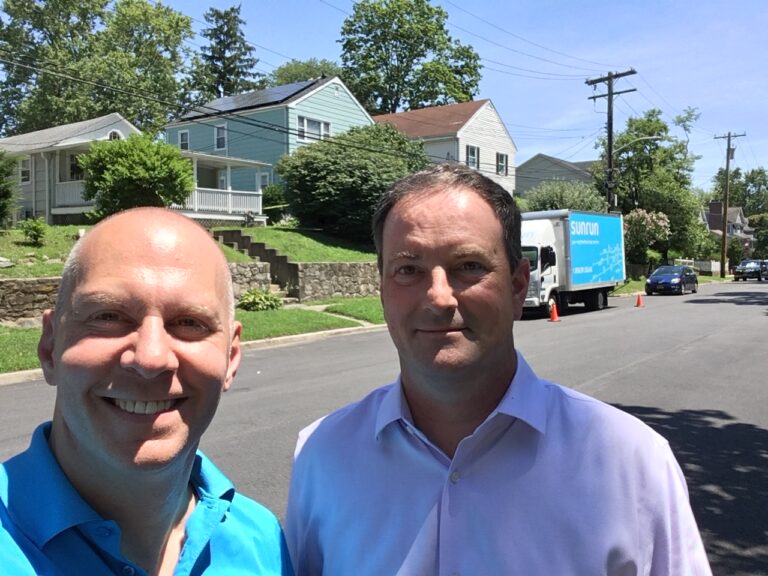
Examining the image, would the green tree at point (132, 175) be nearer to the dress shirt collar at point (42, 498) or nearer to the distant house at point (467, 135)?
the dress shirt collar at point (42, 498)

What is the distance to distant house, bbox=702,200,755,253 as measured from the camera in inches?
3526

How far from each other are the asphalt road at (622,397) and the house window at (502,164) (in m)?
29.1

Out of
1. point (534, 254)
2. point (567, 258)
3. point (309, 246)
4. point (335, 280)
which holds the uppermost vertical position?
point (309, 246)

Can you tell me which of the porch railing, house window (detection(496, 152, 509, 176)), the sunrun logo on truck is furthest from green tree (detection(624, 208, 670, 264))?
the porch railing

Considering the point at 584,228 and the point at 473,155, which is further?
the point at 473,155

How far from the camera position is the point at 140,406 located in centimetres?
132

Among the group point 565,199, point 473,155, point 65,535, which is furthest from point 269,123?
point 65,535

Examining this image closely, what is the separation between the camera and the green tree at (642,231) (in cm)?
4291

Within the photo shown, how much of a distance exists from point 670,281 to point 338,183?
1758 cm

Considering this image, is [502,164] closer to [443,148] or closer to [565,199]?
[443,148]

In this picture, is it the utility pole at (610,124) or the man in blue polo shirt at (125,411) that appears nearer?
the man in blue polo shirt at (125,411)

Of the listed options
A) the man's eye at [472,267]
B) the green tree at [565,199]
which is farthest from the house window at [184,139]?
the man's eye at [472,267]

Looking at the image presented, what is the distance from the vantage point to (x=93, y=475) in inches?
52.6

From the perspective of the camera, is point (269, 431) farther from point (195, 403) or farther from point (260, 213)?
point (260, 213)
